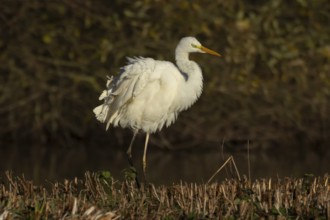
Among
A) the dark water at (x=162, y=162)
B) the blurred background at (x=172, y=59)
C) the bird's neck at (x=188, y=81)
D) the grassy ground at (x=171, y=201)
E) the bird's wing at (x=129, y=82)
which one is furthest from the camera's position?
the blurred background at (x=172, y=59)

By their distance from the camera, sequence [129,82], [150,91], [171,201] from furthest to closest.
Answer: [150,91] → [129,82] → [171,201]

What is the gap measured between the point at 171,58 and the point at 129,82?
587cm

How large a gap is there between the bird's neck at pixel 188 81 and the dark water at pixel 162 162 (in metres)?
1.59

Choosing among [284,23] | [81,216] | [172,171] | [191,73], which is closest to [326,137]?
[284,23]

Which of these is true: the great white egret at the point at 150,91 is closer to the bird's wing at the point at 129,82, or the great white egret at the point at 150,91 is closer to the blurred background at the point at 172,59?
the bird's wing at the point at 129,82

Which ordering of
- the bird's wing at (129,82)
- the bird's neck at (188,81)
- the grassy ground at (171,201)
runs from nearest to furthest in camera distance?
the grassy ground at (171,201) → the bird's wing at (129,82) → the bird's neck at (188,81)

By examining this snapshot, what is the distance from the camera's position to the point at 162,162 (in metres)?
13.2

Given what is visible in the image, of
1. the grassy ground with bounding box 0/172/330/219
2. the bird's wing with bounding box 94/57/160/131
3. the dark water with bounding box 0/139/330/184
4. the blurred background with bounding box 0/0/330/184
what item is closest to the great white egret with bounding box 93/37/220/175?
the bird's wing with bounding box 94/57/160/131

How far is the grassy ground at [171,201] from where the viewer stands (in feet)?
17.7

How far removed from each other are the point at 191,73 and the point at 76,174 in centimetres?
287

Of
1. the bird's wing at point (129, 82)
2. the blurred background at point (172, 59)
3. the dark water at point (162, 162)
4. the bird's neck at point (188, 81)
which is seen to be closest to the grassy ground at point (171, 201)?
the bird's wing at point (129, 82)

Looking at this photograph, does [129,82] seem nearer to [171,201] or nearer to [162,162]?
[171,201]

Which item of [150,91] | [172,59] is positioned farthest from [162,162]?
[150,91]

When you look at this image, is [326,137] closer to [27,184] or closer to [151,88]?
[151,88]
